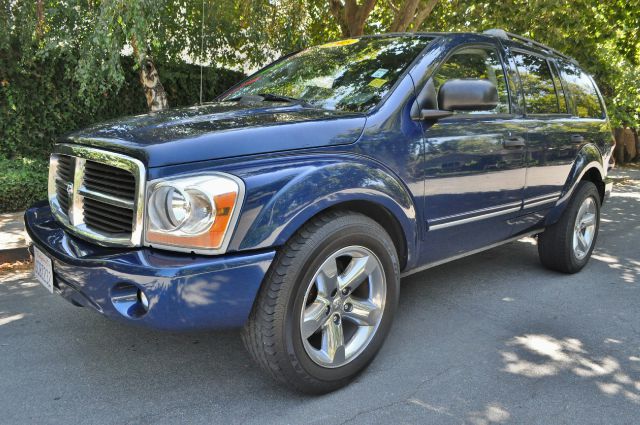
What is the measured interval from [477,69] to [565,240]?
1.78 meters

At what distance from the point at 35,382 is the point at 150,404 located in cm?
70

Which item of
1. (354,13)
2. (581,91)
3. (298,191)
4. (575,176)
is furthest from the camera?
(354,13)

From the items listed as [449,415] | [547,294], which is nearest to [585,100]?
[547,294]

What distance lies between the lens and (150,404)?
2.67 metres

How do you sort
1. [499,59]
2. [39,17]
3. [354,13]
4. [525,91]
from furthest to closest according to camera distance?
[354,13] → [39,17] → [525,91] → [499,59]

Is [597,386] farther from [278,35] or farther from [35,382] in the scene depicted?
[278,35]

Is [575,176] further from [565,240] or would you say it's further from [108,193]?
[108,193]

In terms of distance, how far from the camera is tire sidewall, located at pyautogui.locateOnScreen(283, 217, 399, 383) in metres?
2.52

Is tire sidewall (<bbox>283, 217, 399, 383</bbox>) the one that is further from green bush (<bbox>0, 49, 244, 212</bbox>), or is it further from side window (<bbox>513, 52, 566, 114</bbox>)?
green bush (<bbox>0, 49, 244, 212</bbox>)

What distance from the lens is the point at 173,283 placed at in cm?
222

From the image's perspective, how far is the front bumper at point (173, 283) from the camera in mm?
2242

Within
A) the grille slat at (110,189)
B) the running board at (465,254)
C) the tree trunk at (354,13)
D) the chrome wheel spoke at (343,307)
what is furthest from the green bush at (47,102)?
the chrome wheel spoke at (343,307)

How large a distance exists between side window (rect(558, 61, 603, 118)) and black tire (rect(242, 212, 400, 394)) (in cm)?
287

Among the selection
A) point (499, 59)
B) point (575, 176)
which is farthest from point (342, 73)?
point (575, 176)
